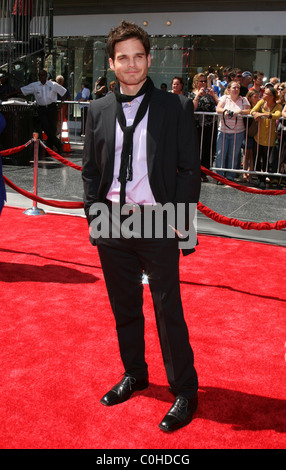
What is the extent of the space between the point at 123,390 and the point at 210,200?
621 cm

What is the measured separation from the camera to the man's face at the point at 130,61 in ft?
9.48

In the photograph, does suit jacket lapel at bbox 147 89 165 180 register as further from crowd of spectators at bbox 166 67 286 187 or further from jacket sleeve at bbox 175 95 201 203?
crowd of spectators at bbox 166 67 286 187

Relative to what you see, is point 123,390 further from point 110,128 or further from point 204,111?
point 204,111

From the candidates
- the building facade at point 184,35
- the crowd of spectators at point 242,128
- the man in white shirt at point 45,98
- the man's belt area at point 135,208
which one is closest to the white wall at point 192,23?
the building facade at point 184,35

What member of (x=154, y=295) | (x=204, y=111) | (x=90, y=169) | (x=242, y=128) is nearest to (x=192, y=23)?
(x=204, y=111)

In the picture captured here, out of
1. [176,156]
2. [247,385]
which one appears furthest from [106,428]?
[176,156]

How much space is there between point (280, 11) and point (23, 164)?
32.8 ft

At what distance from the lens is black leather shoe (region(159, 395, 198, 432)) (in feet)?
9.96

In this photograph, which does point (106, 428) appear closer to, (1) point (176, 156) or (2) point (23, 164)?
(1) point (176, 156)

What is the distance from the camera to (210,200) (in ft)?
30.4

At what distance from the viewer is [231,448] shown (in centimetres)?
290

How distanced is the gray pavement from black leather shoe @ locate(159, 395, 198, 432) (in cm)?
406

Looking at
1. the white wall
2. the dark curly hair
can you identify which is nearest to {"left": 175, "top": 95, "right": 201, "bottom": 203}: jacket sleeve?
the dark curly hair

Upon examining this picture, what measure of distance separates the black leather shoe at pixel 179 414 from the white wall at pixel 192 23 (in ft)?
54.2
